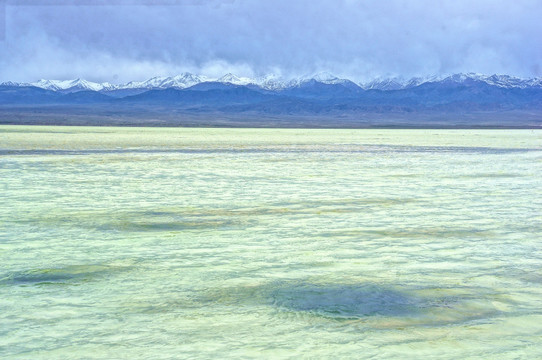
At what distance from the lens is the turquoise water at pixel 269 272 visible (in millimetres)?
5184

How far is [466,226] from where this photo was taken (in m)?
10.4

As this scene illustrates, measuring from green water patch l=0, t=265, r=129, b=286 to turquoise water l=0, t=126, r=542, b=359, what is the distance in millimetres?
20

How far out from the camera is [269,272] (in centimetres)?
736

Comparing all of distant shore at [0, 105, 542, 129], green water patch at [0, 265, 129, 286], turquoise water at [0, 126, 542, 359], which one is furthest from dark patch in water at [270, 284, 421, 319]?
distant shore at [0, 105, 542, 129]

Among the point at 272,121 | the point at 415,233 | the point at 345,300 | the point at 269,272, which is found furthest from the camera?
the point at 272,121

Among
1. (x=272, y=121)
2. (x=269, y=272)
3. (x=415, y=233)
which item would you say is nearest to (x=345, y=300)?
(x=269, y=272)

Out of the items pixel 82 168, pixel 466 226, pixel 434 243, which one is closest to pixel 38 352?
pixel 434 243

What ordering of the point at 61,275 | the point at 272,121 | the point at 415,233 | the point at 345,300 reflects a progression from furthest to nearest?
the point at 272,121, the point at 415,233, the point at 61,275, the point at 345,300

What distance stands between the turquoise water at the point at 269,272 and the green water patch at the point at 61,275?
0.02 meters

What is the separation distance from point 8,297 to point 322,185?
34.2ft

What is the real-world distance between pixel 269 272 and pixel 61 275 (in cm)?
199

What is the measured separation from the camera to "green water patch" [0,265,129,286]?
6930 millimetres

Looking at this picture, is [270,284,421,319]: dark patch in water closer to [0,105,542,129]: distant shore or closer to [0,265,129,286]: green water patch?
[0,265,129,286]: green water patch

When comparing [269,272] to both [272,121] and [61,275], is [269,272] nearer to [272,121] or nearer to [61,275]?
[61,275]
